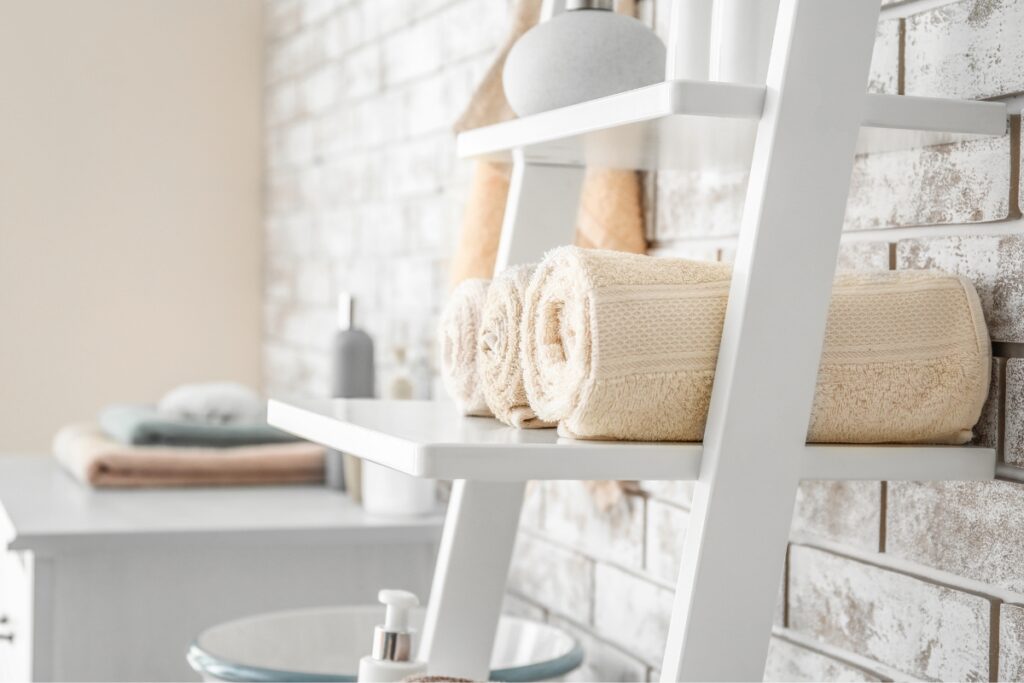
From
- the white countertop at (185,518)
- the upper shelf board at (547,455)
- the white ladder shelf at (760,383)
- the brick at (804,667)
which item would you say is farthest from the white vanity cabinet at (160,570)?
the white ladder shelf at (760,383)

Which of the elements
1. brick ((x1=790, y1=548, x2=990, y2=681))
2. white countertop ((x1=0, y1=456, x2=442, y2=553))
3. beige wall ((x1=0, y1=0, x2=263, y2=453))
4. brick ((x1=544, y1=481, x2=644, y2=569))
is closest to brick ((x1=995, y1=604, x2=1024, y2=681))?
brick ((x1=790, y1=548, x2=990, y2=681))

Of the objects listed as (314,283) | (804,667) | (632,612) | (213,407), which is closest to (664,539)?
(632,612)

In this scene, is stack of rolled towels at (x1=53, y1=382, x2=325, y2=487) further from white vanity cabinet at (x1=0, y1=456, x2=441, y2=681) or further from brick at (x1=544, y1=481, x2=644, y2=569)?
brick at (x1=544, y1=481, x2=644, y2=569)

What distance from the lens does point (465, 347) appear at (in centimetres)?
94

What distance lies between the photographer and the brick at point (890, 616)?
2.92 feet

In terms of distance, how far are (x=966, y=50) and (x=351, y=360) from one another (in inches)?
42.1

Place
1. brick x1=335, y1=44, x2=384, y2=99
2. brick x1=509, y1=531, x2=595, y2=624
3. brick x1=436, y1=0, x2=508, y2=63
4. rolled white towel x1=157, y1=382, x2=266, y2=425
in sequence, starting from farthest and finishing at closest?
1. brick x1=335, y1=44, x2=384, y2=99
2. rolled white towel x1=157, y1=382, x2=266, y2=425
3. brick x1=436, y1=0, x2=508, y2=63
4. brick x1=509, y1=531, x2=595, y2=624

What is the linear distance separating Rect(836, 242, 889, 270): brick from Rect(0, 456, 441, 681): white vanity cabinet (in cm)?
68

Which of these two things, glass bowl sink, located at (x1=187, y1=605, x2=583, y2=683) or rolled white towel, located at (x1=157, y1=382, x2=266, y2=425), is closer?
glass bowl sink, located at (x1=187, y1=605, x2=583, y2=683)

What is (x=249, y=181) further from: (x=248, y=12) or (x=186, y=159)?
(x=248, y=12)

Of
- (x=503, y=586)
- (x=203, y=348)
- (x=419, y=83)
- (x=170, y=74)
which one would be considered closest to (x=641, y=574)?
(x=503, y=586)

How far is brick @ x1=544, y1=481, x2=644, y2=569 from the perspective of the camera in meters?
1.36

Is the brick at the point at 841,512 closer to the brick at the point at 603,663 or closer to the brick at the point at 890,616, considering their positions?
the brick at the point at 890,616

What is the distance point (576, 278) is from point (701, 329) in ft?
0.27
